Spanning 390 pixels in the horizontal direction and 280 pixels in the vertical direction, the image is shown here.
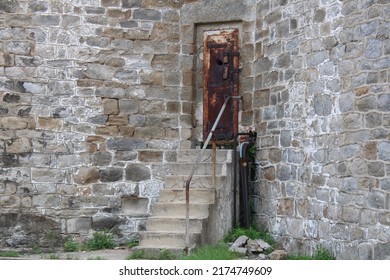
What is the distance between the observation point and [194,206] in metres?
9.64

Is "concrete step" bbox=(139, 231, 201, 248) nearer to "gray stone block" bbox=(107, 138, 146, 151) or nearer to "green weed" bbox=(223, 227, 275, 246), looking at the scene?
"green weed" bbox=(223, 227, 275, 246)

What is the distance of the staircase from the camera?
30.4ft

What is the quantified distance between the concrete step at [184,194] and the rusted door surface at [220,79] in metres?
1.23

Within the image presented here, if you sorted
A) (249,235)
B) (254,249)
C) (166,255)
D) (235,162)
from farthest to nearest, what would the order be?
(235,162), (249,235), (254,249), (166,255)

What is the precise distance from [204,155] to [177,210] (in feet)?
3.81

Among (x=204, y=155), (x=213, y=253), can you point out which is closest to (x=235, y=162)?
(x=204, y=155)

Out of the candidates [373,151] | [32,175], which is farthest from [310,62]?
[32,175]

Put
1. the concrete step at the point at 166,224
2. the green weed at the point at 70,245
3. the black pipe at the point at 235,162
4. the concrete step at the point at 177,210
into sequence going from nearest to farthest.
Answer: the concrete step at the point at 166,224, the concrete step at the point at 177,210, the black pipe at the point at 235,162, the green weed at the point at 70,245

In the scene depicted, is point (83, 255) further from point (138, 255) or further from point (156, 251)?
point (156, 251)

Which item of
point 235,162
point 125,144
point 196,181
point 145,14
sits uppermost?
point 145,14

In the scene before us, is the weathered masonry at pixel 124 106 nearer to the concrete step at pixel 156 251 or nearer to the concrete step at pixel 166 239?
the concrete step at pixel 166 239

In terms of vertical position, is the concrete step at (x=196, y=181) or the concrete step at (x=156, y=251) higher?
the concrete step at (x=196, y=181)

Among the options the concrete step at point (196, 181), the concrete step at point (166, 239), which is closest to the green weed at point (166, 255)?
the concrete step at point (166, 239)

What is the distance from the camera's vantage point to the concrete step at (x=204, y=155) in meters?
10.5
